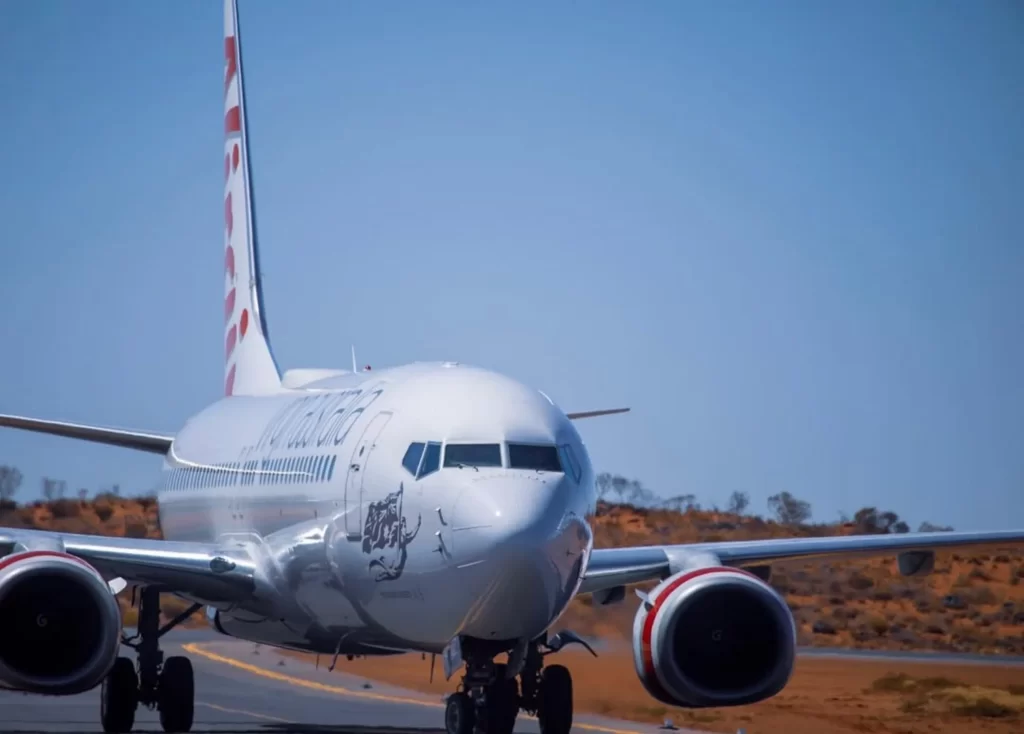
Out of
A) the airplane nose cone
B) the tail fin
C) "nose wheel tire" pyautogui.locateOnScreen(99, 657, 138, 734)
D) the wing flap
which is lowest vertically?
"nose wheel tire" pyautogui.locateOnScreen(99, 657, 138, 734)

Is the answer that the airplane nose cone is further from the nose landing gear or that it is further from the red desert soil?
the red desert soil

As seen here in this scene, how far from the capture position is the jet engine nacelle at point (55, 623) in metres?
20.3

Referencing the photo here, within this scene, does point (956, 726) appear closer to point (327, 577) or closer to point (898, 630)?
point (327, 577)

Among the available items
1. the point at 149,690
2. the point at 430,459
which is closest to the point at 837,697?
the point at 149,690

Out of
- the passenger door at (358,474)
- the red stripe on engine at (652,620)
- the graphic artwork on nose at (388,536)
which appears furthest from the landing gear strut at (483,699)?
the passenger door at (358,474)

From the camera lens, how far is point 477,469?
1873 centimetres

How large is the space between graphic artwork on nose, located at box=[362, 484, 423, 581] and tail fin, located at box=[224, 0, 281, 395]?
36.4ft

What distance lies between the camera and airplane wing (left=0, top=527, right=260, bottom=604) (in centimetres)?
2267

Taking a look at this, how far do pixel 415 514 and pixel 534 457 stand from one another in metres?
1.26

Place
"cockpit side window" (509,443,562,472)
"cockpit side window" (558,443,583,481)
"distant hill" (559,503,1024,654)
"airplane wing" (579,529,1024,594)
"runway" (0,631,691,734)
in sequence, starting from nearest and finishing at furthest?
"cockpit side window" (509,443,562,472), "cockpit side window" (558,443,583,481), "airplane wing" (579,529,1024,594), "runway" (0,631,691,734), "distant hill" (559,503,1024,654)

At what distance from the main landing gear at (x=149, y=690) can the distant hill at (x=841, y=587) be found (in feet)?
42.7

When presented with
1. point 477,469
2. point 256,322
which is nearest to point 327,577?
point 477,469

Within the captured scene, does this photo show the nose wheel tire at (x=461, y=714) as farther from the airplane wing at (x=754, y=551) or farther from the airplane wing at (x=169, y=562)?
the airplane wing at (x=169, y=562)

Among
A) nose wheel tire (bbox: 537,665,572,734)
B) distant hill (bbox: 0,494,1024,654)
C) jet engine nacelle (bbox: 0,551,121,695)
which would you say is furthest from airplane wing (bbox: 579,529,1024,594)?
distant hill (bbox: 0,494,1024,654)
